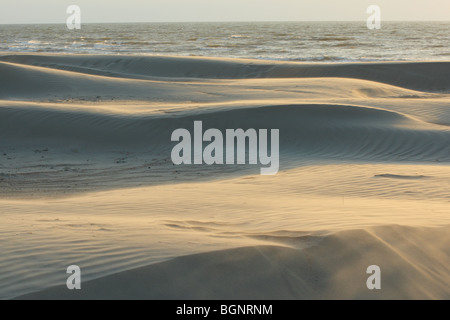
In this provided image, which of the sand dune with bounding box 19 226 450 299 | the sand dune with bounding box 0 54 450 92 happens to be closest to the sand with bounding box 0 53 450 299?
the sand dune with bounding box 19 226 450 299

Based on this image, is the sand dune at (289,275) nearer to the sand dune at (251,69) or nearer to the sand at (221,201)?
the sand at (221,201)

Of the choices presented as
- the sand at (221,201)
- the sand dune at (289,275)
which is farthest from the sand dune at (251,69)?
the sand dune at (289,275)

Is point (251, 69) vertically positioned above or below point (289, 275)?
above

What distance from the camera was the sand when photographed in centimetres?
388

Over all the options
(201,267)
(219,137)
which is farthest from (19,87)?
(201,267)

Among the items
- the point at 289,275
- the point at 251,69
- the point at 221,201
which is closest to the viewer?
the point at 289,275

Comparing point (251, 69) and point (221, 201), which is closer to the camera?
point (221, 201)

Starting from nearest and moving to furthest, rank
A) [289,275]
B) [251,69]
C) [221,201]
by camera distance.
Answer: [289,275]
[221,201]
[251,69]

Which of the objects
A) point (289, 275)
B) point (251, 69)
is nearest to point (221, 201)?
point (289, 275)

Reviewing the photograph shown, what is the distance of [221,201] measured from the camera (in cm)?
652

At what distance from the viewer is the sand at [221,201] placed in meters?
3.88

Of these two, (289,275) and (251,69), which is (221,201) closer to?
(289,275)

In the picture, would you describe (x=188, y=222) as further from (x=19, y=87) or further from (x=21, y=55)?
(x=21, y=55)

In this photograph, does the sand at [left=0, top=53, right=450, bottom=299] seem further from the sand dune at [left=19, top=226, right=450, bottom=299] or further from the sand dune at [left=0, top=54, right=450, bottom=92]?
the sand dune at [left=0, top=54, right=450, bottom=92]
